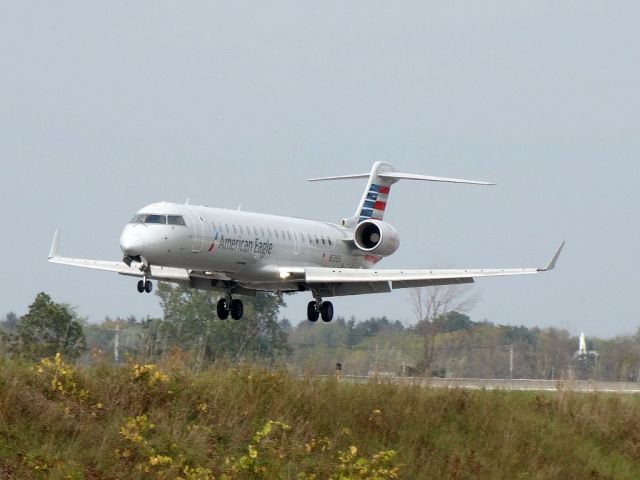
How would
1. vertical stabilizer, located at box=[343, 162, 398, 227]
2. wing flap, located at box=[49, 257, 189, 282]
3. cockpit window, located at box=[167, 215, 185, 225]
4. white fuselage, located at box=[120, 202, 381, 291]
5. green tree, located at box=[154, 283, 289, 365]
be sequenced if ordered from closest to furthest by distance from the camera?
1. white fuselage, located at box=[120, 202, 381, 291]
2. cockpit window, located at box=[167, 215, 185, 225]
3. wing flap, located at box=[49, 257, 189, 282]
4. vertical stabilizer, located at box=[343, 162, 398, 227]
5. green tree, located at box=[154, 283, 289, 365]

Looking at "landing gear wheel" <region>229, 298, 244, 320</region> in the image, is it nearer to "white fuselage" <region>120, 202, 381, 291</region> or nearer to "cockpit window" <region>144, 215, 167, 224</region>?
"white fuselage" <region>120, 202, 381, 291</region>

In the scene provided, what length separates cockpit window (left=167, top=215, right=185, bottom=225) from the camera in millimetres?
33891

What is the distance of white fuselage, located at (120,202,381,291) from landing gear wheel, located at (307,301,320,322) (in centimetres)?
132

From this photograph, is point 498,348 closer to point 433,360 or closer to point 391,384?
point 433,360

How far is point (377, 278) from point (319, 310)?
358 cm

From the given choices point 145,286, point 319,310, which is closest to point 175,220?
point 145,286

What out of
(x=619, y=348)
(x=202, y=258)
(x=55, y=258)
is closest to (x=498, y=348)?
(x=619, y=348)

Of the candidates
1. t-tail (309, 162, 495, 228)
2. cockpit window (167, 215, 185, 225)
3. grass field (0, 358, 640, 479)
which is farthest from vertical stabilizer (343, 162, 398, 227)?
grass field (0, 358, 640, 479)

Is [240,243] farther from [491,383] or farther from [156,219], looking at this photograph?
[491,383]

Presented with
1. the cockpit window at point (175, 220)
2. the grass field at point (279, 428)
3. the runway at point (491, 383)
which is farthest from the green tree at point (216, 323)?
the grass field at point (279, 428)

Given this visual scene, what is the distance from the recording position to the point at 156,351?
2120 centimetres

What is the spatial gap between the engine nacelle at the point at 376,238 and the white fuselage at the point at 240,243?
1.31ft

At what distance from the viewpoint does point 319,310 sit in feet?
136

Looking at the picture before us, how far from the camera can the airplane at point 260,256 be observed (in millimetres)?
33750
